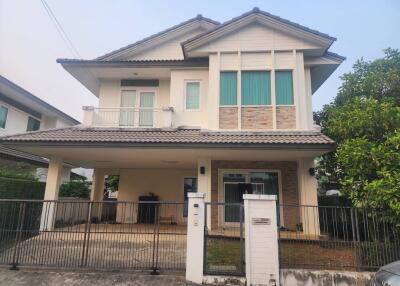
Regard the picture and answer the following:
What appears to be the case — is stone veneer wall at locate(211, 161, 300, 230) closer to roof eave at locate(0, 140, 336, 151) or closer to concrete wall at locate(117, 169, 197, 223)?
roof eave at locate(0, 140, 336, 151)

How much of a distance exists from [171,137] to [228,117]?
8.06 feet

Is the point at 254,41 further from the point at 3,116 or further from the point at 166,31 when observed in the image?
the point at 3,116

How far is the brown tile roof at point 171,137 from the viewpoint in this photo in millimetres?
9281

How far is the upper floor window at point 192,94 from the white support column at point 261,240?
632cm

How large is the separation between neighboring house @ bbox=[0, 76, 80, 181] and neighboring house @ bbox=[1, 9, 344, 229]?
5.83 m

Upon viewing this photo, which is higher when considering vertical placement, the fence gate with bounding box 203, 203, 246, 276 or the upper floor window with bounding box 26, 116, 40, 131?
the upper floor window with bounding box 26, 116, 40, 131

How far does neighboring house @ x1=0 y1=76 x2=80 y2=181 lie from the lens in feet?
51.7

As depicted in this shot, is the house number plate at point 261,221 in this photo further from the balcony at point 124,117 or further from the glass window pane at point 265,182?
the balcony at point 124,117

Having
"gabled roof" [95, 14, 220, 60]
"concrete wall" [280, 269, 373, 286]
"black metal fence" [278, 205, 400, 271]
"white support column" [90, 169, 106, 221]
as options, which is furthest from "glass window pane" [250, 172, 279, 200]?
"white support column" [90, 169, 106, 221]

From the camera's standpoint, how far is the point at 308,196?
400 inches

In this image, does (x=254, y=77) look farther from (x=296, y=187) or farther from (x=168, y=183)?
(x=168, y=183)

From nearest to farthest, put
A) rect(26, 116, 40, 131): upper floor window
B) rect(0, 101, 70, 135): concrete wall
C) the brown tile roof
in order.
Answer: the brown tile roof, rect(0, 101, 70, 135): concrete wall, rect(26, 116, 40, 131): upper floor window

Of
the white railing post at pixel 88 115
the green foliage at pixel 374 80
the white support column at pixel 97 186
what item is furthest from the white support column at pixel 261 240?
the white support column at pixel 97 186

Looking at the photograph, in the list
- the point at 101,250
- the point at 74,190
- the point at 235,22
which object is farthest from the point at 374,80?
the point at 74,190
